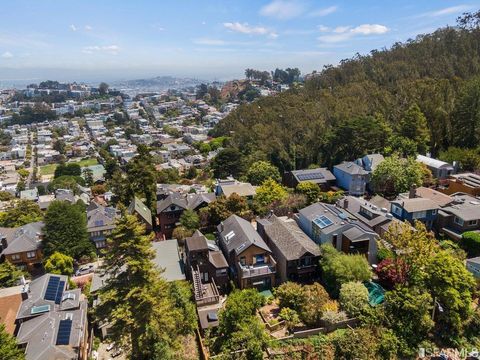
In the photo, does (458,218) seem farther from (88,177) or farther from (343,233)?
(88,177)

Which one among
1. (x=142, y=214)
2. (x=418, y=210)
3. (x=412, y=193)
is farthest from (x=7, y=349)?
(x=412, y=193)

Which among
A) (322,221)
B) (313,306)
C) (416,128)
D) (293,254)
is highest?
(416,128)

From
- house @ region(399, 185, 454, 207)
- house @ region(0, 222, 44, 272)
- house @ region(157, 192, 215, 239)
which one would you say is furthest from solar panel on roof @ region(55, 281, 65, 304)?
house @ region(399, 185, 454, 207)

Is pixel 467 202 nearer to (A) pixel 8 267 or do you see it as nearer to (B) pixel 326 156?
(B) pixel 326 156

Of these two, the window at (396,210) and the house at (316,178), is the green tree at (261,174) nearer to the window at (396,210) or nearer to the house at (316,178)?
the house at (316,178)

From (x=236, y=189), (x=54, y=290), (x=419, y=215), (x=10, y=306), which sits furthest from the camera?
(x=236, y=189)

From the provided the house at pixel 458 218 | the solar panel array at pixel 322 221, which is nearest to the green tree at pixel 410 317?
the solar panel array at pixel 322 221

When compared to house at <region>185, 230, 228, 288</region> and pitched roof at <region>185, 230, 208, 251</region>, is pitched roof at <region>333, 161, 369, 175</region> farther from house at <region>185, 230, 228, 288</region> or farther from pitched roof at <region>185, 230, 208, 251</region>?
pitched roof at <region>185, 230, 208, 251</region>
